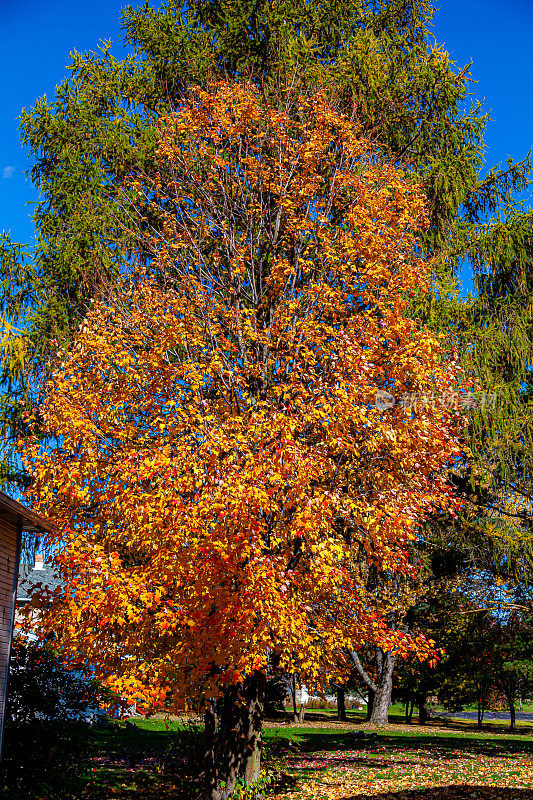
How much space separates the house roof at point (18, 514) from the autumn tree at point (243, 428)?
14.8 inches

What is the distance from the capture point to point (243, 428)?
350 inches

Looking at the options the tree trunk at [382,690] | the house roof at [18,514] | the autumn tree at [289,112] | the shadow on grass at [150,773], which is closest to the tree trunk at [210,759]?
the shadow on grass at [150,773]

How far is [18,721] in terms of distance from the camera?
33.1 ft

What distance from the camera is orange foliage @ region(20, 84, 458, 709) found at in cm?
761

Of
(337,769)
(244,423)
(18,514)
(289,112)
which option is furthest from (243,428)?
(337,769)

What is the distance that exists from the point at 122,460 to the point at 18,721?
4.78 meters

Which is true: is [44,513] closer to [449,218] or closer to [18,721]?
[18,721]

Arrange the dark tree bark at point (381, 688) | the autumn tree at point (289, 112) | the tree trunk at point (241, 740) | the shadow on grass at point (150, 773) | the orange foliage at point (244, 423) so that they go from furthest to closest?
the dark tree bark at point (381, 688)
the autumn tree at point (289, 112)
the shadow on grass at point (150, 773)
the tree trunk at point (241, 740)
the orange foliage at point (244, 423)

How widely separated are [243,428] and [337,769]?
8.91 metres

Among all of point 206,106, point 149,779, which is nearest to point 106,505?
point 149,779

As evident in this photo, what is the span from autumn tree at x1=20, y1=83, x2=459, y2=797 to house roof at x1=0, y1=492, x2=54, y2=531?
38 cm

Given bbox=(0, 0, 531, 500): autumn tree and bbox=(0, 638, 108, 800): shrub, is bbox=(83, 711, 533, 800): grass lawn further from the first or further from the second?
bbox=(0, 0, 531, 500): autumn tree

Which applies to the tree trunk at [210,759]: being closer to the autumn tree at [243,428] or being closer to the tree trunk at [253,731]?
the autumn tree at [243,428]

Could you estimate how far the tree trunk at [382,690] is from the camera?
81.9 feet
